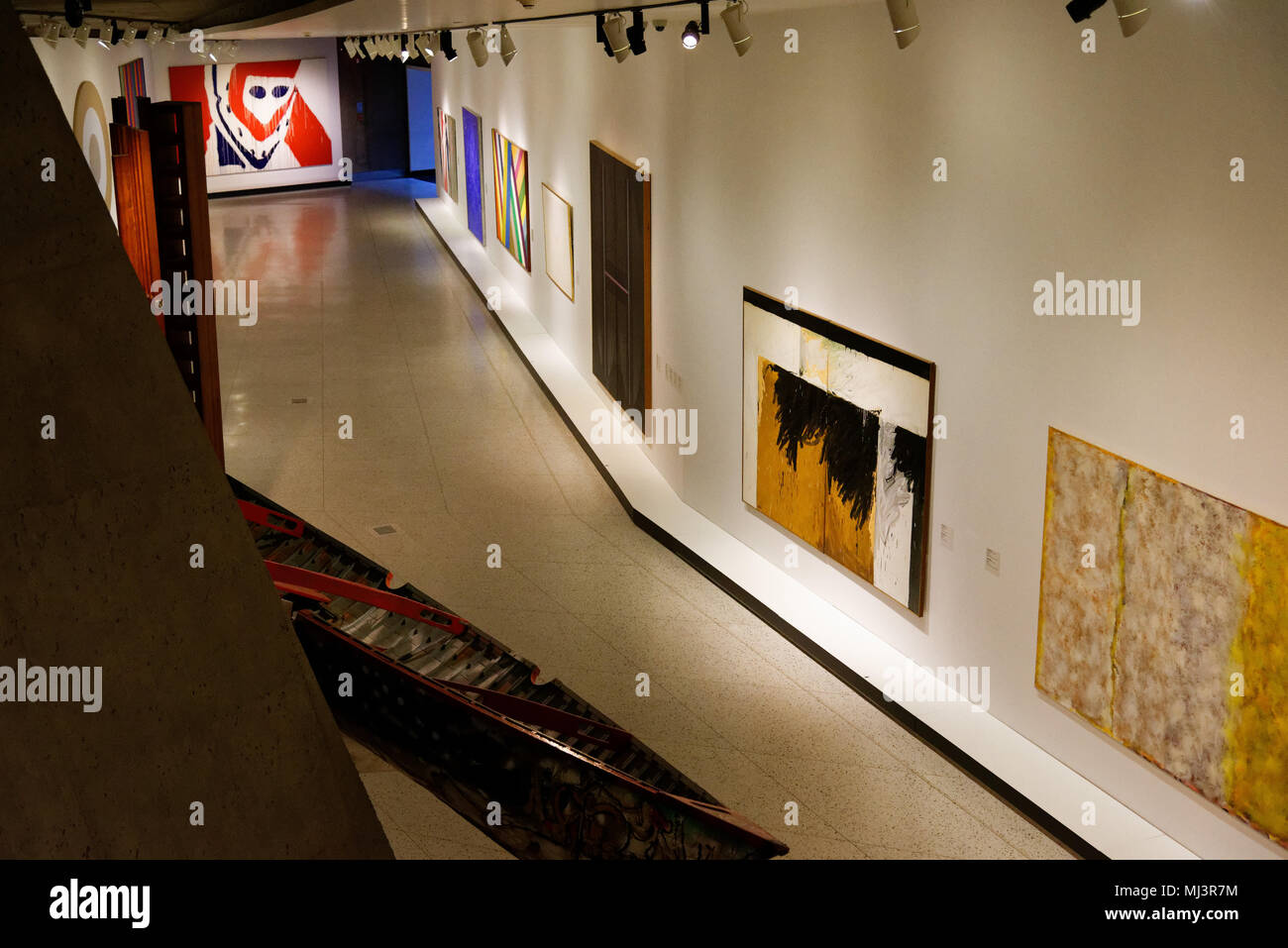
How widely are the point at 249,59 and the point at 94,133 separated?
17.2 metres

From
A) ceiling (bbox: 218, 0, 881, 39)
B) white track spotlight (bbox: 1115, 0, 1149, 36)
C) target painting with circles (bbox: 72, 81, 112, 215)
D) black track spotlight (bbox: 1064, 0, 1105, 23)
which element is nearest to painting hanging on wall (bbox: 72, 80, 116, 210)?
target painting with circles (bbox: 72, 81, 112, 215)

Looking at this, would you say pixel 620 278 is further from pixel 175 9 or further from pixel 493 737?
pixel 493 737

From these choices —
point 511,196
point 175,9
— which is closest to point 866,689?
point 175,9

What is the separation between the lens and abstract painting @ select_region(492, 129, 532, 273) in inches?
843

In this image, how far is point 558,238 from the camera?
18.9m

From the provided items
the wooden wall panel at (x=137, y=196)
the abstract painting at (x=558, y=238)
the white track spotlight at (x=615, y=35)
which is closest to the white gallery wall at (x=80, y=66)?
the wooden wall panel at (x=137, y=196)

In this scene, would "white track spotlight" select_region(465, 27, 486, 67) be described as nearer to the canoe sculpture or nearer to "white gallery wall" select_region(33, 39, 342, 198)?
the canoe sculpture

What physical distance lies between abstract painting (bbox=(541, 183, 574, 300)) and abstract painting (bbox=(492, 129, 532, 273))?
5.13 feet

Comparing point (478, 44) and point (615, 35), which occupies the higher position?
point (478, 44)

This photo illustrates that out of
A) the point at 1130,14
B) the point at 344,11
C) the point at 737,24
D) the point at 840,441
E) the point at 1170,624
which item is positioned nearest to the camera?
the point at 1130,14

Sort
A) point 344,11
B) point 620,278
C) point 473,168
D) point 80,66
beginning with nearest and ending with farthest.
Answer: point 344,11, point 620,278, point 80,66, point 473,168

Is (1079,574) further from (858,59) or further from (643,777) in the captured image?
(858,59)

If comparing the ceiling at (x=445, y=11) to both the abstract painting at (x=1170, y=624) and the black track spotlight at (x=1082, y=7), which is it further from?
the abstract painting at (x=1170, y=624)
